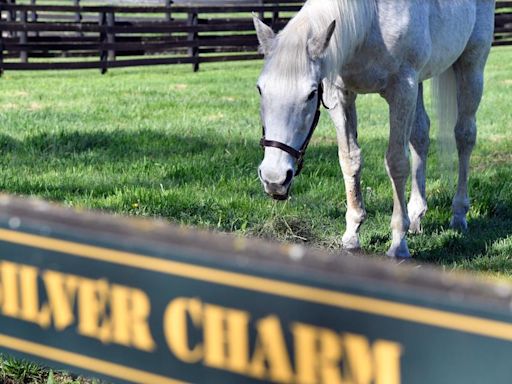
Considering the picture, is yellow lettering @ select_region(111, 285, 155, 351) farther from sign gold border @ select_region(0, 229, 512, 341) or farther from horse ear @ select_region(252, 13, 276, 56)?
horse ear @ select_region(252, 13, 276, 56)

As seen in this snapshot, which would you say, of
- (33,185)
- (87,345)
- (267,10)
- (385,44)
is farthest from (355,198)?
(267,10)

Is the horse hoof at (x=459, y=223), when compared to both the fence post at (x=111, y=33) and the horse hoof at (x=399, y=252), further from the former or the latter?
the fence post at (x=111, y=33)

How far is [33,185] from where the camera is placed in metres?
6.25

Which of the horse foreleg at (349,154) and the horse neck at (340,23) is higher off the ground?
the horse neck at (340,23)

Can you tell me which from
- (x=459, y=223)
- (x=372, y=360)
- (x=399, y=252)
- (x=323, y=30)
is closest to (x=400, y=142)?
(x=399, y=252)

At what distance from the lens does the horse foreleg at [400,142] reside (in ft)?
16.9

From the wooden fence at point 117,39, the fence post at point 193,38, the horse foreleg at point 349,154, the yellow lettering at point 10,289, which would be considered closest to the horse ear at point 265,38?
the horse foreleg at point 349,154

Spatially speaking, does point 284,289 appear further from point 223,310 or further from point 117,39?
point 117,39

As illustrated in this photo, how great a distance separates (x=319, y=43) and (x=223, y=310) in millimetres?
3343

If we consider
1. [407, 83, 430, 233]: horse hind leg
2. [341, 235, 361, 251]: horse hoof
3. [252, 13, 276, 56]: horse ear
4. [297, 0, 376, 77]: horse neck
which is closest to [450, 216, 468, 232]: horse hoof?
[407, 83, 430, 233]: horse hind leg

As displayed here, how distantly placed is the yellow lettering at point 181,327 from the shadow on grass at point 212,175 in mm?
4150

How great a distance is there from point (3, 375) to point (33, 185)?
9.80 feet

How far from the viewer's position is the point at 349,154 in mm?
5664

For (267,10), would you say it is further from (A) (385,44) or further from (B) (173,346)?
(B) (173,346)
